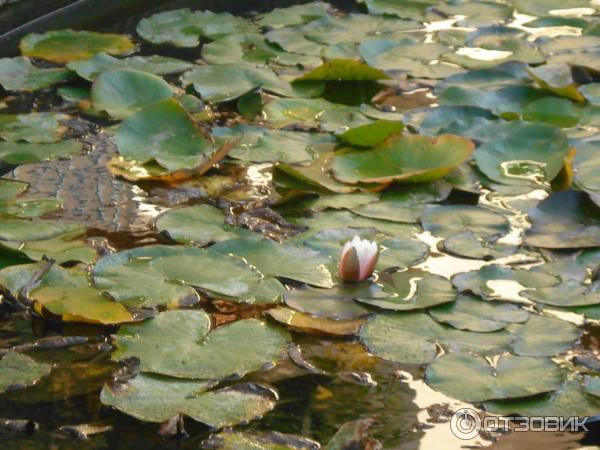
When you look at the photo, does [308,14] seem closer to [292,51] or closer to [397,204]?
[292,51]

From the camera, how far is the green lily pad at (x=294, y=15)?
12.3 feet

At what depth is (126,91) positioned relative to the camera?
9.82ft

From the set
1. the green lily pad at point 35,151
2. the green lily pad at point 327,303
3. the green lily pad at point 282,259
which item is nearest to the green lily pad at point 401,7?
the green lily pad at point 35,151

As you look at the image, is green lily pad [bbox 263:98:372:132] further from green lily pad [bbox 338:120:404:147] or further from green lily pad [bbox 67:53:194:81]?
green lily pad [bbox 67:53:194:81]

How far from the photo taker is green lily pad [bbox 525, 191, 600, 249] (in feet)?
7.21

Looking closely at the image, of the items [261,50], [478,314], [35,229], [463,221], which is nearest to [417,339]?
[478,314]

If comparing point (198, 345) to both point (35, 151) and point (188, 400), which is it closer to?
point (188, 400)

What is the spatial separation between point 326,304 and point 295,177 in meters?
0.61

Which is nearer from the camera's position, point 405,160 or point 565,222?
point 565,222

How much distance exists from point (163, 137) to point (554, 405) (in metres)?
1.33

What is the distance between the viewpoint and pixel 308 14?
382 centimetres

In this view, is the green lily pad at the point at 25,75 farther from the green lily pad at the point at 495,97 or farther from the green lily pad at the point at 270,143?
the green lily pad at the point at 495,97

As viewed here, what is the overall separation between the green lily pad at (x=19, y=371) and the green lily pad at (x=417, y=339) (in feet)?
1.80

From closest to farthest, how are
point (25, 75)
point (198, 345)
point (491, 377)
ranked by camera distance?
point (491, 377) → point (198, 345) → point (25, 75)
